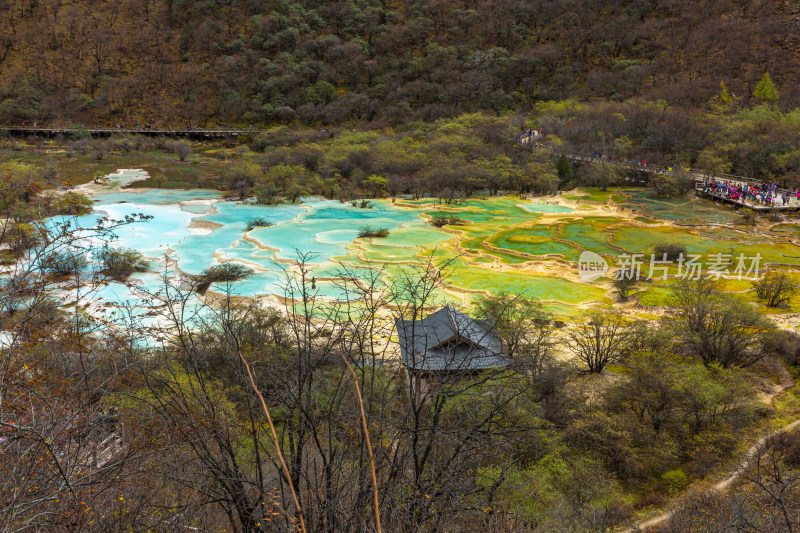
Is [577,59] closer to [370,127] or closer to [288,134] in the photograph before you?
[370,127]

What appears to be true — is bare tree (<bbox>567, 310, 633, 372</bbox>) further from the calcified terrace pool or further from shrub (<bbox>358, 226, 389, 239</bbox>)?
shrub (<bbox>358, 226, 389, 239</bbox>)

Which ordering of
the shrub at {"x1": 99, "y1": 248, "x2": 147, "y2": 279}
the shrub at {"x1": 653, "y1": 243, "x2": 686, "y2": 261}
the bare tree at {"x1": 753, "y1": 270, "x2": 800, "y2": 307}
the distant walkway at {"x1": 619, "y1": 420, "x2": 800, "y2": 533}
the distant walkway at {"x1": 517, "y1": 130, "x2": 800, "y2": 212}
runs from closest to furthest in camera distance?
the distant walkway at {"x1": 619, "y1": 420, "x2": 800, "y2": 533}
the shrub at {"x1": 99, "y1": 248, "x2": 147, "y2": 279}
the bare tree at {"x1": 753, "y1": 270, "x2": 800, "y2": 307}
the shrub at {"x1": 653, "y1": 243, "x2": 686, "y2": 261}
the distant walkway at {"x1": 517, "y1": 130, "x2": 800, "y2": 212}

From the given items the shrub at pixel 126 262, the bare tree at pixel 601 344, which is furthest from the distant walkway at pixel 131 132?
the bare tree at pixel 601 344

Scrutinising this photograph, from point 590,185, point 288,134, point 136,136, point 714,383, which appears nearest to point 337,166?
point 288,134

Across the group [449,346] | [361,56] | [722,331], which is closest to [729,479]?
[722,331]

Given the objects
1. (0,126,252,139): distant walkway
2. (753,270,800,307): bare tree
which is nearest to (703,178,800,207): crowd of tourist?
(753,270,800,307): bare tree

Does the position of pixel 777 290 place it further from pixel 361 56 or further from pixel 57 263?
pixel 361 56
